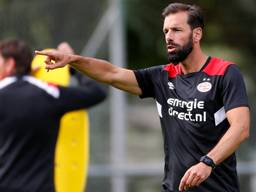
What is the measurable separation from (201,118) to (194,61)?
0.40 m

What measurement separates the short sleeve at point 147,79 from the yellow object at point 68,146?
4.96ft

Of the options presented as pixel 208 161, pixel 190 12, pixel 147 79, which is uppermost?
pixel 190 12

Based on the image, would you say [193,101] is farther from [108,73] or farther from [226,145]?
[108,73]

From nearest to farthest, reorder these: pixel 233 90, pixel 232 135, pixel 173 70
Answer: pixel 232 135
pixel 233 90
pixel 173 70

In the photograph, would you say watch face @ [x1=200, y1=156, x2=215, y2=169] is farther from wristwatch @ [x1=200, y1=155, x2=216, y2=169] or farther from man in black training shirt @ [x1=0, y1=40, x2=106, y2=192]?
man in black training shirt @ [x1=0, y1=40, x2=106, y2=192]

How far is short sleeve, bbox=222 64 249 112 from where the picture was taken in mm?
6650

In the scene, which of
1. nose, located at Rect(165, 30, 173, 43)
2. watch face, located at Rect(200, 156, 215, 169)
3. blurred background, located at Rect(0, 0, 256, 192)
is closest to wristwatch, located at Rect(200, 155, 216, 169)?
watch face, located at Rect(200, 156, 215, 169)

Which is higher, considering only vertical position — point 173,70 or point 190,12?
point 190,12

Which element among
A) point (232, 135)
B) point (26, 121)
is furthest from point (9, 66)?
point (232, 135)

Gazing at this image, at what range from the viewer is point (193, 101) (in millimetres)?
6859

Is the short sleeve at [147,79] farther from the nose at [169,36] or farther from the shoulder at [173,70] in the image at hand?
the nose at [169,36]

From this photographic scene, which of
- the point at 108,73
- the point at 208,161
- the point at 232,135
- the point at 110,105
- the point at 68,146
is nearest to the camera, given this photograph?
the point at 208,161

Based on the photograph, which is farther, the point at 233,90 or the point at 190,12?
the point at 190,12

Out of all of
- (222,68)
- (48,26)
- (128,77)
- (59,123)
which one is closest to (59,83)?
(59,123)
